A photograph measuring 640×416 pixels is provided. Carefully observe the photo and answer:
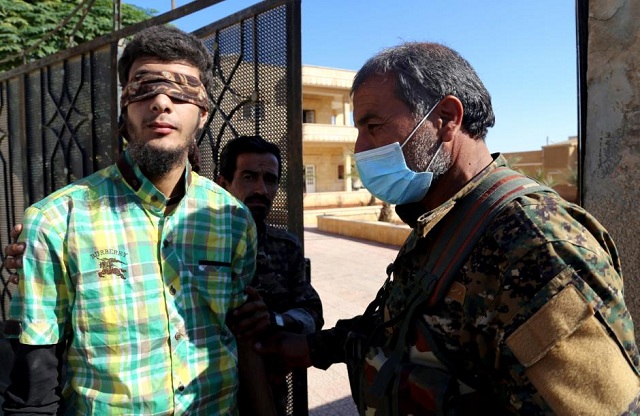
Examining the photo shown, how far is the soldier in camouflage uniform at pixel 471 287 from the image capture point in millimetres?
896

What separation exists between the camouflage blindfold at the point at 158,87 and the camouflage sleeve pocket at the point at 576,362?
3.97ft

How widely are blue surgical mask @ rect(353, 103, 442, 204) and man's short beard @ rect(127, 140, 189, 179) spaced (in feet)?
1.94

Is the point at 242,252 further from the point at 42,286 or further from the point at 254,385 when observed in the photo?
the point at 42,286

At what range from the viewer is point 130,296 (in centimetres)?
134

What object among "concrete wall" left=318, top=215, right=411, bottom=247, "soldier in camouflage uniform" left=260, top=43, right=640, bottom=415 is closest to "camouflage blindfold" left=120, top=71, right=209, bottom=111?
"soldier in camouflage uniform" left=260, top=43, right=640, bottom=415

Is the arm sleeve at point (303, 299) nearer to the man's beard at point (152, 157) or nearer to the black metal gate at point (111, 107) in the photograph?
the black metal gate at point (111, 107)

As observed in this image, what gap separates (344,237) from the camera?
14297 millimetres

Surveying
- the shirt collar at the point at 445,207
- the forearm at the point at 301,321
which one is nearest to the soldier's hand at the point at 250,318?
the forearm at the point at 301,321

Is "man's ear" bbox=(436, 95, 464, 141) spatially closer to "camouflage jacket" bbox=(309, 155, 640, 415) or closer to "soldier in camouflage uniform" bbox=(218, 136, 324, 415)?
"camouflage jacket" bbox=(309, 155, 640, 415)

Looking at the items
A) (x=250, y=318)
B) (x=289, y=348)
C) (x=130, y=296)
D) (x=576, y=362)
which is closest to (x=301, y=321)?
(x=289, y=348)

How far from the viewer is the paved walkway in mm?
3669

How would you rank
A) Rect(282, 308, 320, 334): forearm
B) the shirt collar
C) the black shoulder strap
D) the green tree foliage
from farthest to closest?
the green tree foliage < Rect(282, 308, 320, 334): forearm < the shirt collar < the black shoulder strap

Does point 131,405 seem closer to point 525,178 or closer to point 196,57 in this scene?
point 196,57

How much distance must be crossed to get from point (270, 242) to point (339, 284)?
5871 millimetres
